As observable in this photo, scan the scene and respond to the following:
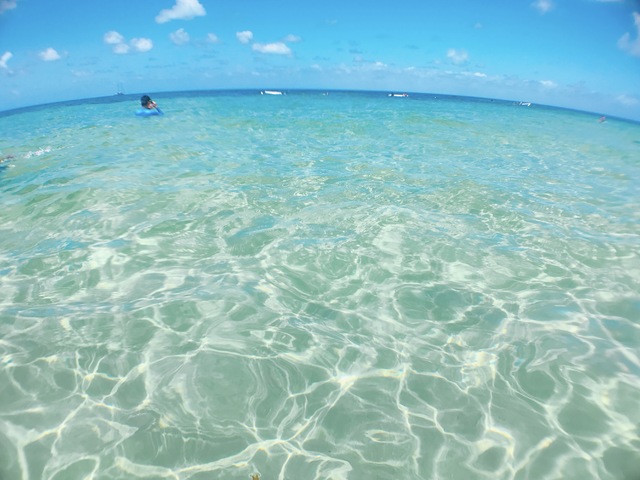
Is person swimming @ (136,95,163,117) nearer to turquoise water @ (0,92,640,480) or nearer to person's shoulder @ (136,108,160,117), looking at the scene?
person's shoulder @ (136,108,160,117)

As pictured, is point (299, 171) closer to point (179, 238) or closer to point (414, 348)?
point (179, 238)

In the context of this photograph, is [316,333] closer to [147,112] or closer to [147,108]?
[147,112]

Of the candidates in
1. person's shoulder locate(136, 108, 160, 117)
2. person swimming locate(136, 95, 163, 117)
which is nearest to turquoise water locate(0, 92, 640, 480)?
person's shoulder locate(136, 108, 160, 117)

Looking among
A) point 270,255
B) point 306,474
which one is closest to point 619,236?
point 270,255

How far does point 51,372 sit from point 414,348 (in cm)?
443

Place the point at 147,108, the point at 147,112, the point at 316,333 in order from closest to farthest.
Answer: the point at 316,333 < the point at 147,112 < the point at 147,108

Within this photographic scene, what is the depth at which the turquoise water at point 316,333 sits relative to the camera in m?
3.41

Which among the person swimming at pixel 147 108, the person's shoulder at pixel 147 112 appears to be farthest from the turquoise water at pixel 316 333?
the person swimming at pixel 147 108

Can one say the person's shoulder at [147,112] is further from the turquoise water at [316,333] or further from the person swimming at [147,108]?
the turquoise water at [316,333]

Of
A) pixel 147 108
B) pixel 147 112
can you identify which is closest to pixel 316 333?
pixel 147 112

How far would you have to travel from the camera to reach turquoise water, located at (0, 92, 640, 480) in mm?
3410

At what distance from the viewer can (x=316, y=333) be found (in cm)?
489

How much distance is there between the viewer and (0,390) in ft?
13.0

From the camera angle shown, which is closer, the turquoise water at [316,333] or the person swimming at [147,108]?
the turquoise water at [316,333]
